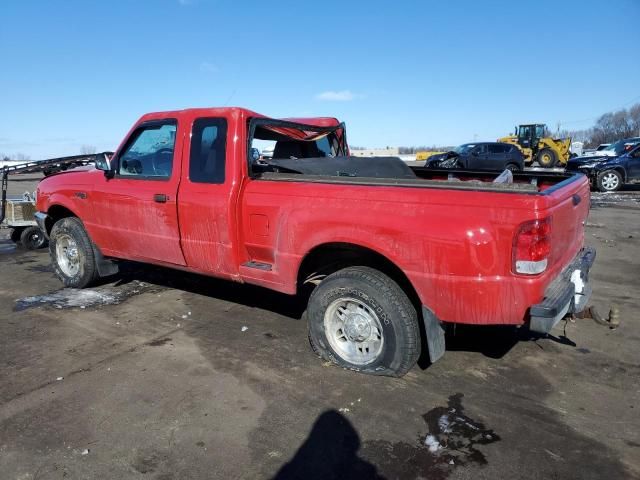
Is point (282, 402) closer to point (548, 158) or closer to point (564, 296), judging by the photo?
point (564, 296)

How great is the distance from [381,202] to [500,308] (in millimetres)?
1007

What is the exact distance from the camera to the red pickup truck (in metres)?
3.01

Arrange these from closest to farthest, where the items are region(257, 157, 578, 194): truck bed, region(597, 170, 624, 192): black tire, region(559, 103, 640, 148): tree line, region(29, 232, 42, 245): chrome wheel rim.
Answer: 1. region(257, 157, 578, 194): truck bed
2. region(29, 232, 42, 245): chrome wheel rim
3. region(597, 170, 624, 192): black tire
4. region(559, 103, 640, 148): tree line

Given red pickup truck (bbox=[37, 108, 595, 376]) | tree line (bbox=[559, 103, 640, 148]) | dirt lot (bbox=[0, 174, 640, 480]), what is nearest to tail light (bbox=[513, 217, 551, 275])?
red pickup truck (bbox=[37, 108, 595, 376])

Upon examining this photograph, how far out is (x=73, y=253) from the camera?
19.1ft

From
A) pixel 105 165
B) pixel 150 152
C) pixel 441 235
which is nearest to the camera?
pixel 441 235

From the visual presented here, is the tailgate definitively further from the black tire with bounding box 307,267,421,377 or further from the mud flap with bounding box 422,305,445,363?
the black tire with bounding box 307,267,421,377

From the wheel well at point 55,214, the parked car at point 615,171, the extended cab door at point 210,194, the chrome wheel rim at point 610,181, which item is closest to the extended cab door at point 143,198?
the extended cab door at point 210,194

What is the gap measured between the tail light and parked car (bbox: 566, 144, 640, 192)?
15713mm

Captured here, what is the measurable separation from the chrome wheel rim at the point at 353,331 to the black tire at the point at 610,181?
1668 cm

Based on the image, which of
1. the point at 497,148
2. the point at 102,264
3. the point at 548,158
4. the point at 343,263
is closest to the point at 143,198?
the point at 102,264

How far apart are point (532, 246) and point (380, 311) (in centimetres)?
109

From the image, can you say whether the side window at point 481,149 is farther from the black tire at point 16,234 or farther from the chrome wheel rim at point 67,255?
the chrome wheel rim at point 67,255

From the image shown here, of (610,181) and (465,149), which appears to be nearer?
(610,181)
